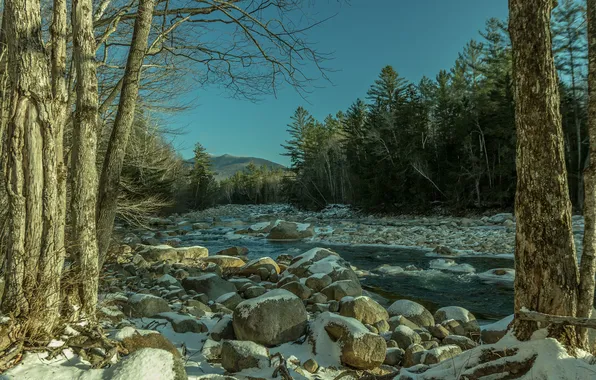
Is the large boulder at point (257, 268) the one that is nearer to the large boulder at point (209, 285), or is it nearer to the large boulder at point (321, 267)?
the large boulder at point (321, 267)

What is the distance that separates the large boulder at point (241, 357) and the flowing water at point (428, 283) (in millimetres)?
4082

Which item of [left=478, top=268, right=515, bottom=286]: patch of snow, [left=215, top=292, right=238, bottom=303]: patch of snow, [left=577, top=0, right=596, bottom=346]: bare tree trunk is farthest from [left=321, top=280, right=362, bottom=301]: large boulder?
[left=577, top=0, right=596, bottom=346]: bare tree trunk

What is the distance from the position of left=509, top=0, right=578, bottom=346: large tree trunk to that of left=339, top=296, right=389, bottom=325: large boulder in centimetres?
280

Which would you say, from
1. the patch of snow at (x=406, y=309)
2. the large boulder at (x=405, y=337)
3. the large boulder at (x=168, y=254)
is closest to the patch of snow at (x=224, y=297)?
the patch of snow at (x=406, y=309)

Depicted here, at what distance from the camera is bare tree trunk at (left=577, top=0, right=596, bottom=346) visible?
2.41 metres

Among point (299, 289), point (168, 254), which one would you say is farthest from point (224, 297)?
point (168, 254)

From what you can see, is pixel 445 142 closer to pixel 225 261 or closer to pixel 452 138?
pixel 452 138

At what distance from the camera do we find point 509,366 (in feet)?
7.77

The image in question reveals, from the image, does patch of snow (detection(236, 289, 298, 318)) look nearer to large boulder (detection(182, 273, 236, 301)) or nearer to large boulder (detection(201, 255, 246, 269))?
large boulder (detection(182, 273, 236, 301))

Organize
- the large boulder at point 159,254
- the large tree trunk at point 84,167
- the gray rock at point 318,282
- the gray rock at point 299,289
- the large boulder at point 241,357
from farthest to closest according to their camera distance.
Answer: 1. the large boulder at point 159,254
2. the gray rock at point 318,282
3. the gray rock at point 299,289
4. the large boulder at point 241,357
5. the large tree trunk at point 84,167

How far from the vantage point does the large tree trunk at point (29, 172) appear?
8.15 ft

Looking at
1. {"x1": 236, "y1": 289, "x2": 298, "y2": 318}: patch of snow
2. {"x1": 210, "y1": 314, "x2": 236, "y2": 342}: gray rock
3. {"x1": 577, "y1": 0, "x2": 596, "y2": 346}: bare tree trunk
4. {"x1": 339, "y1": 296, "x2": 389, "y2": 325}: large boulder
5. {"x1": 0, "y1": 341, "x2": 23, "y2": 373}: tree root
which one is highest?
{"x1": 577, "y1": 0, "x2": 596, "y2": 346}: bare tree trunk

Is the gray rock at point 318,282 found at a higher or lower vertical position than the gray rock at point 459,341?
higher

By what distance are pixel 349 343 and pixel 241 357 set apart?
105 centimetres
